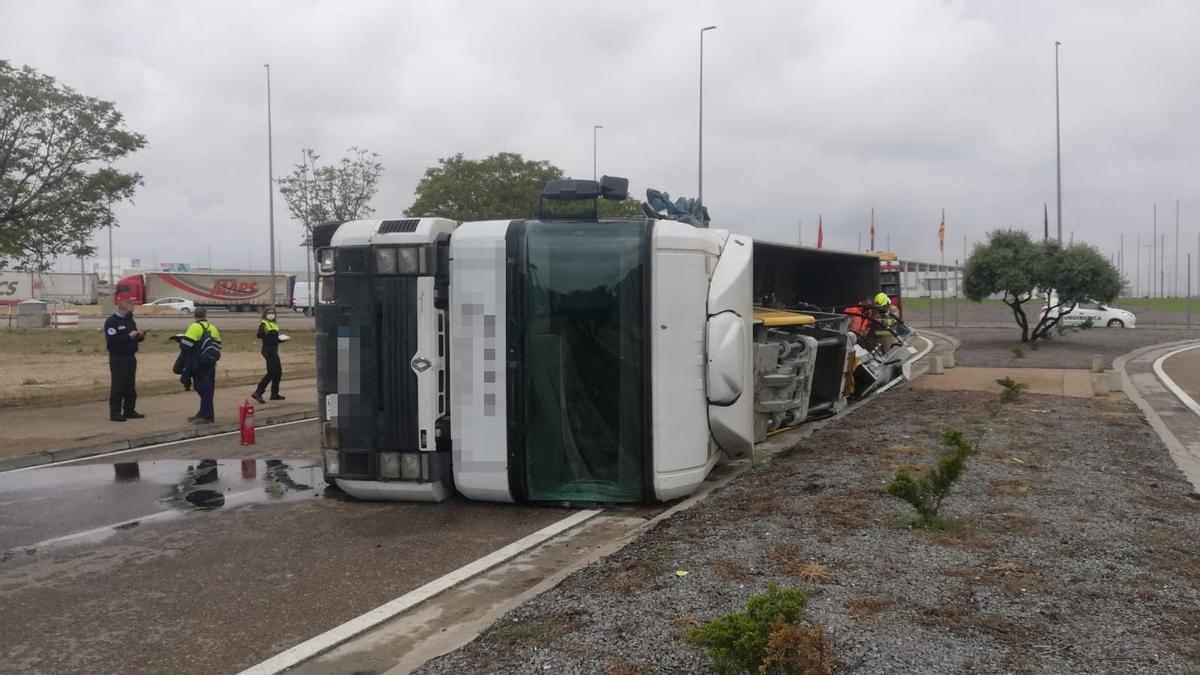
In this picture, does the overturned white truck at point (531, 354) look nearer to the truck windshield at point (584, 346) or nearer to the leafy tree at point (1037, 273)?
the truck windshield at point (584, 346)

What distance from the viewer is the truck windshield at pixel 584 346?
21.7 feet

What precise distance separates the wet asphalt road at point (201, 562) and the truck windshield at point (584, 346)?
66 cm

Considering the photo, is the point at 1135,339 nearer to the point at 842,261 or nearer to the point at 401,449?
the point at 842,261

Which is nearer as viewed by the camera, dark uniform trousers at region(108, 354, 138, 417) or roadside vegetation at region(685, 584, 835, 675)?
roadside vegetation at region(685, 584, 835, 675)

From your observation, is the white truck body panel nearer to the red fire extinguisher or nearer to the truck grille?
the truck grille

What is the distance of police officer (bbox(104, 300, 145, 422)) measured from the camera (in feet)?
39.6

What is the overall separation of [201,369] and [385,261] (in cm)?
659

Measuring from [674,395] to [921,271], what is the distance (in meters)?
98.4

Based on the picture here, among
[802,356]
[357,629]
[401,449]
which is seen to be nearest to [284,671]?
[357,629]

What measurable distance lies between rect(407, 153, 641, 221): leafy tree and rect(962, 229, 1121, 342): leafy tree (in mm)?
12401

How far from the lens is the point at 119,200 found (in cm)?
1569

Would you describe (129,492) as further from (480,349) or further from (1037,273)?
(1037,273)

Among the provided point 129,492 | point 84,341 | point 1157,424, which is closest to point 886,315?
point 1157,424

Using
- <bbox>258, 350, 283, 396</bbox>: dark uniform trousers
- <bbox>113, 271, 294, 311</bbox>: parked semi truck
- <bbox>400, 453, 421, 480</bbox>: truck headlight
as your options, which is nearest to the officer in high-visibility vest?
<bbox>400, 453, 421, 480</bbox>: truck headlight
